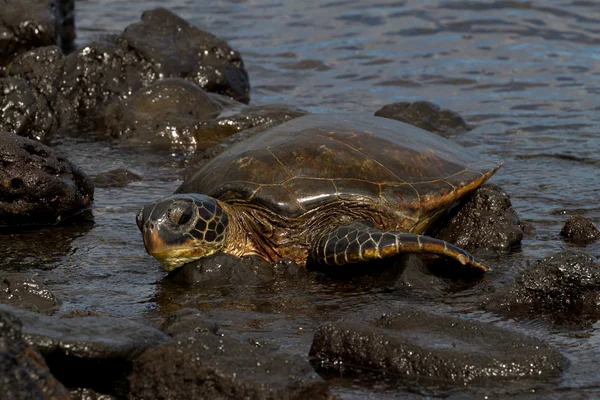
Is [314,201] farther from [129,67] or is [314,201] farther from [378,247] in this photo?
[129,67]

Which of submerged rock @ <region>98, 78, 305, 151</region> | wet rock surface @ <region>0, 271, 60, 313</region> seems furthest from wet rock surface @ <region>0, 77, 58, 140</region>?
wet rock surface @ <region>0, 271, 60, 313</region>

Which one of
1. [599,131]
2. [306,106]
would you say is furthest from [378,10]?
[599,131]

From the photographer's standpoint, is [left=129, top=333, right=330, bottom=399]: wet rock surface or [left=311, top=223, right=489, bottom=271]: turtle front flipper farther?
[left=311, top=223, right=489, bottom=271]: turtle front flipper

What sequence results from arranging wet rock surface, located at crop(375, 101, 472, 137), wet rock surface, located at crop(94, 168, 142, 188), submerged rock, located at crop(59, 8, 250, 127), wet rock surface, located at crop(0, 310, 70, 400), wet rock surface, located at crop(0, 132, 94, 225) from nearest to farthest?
wet rock surface, located at crop(0, 310, 70, 400)
wet rock surface, located at crop(0, 132, 94, 225)
wet rock surface, located at crop(94, 168, 142, 188)
wet rock surface, located at crop(375, 101, 472, 137)
submerged rock, located at crop(59, 8, 250, 127)

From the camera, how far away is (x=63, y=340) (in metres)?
3.89

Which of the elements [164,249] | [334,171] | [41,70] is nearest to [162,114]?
[41,70]

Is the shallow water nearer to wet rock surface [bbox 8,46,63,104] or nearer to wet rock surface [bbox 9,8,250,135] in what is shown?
wet rock surface [bbox 9,8,250,135]

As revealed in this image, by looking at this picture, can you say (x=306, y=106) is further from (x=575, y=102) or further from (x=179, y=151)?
(x=575, y=102)

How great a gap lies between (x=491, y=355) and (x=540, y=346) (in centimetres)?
28

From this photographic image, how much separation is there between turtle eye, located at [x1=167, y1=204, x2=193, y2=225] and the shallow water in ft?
1.46

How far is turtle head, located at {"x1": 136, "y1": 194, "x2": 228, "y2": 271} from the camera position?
19.7ft

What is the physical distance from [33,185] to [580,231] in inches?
163

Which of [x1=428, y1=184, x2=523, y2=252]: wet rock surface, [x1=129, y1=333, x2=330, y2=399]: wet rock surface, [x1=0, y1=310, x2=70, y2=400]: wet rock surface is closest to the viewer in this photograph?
[x1=0, y1=310, x2=70, y2=400]: wet rock surface

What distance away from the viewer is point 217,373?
12.8ft
